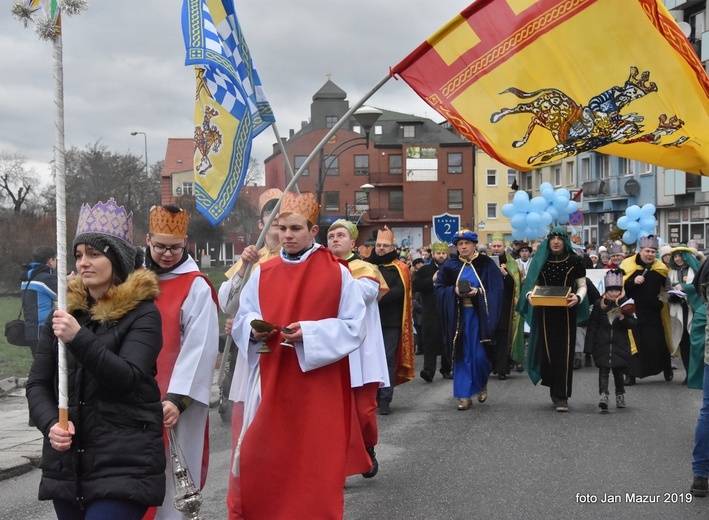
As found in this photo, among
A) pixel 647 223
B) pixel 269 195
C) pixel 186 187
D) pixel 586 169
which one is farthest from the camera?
pixel 586 169

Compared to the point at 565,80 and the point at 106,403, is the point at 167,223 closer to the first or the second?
the point at 106,403

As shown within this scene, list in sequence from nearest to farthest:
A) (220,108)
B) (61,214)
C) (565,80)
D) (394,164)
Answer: (61,214) < (565,80) < (220,108) < (394,164)

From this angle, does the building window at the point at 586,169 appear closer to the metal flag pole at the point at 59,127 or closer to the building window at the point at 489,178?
the building window at the point at 489,178

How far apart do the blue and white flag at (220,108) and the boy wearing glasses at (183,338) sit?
1034 mm

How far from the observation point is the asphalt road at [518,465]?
645cm

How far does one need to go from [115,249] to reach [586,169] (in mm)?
53856

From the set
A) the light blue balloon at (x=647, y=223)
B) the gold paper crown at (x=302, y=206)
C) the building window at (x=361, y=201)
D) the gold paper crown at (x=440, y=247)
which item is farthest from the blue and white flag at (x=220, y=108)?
the building window at (x=361, y=201)

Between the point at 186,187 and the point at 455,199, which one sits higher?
the point at 455,199

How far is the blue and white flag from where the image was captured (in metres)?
6.43

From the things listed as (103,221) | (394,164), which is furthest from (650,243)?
(394,164)

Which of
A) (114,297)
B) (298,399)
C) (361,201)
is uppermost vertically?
(361,201)

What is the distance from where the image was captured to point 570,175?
58.8 metres

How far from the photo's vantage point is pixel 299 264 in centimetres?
546

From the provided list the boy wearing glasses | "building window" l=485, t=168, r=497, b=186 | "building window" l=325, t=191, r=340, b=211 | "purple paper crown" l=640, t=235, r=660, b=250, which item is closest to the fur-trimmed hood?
the boy wearing glasses
